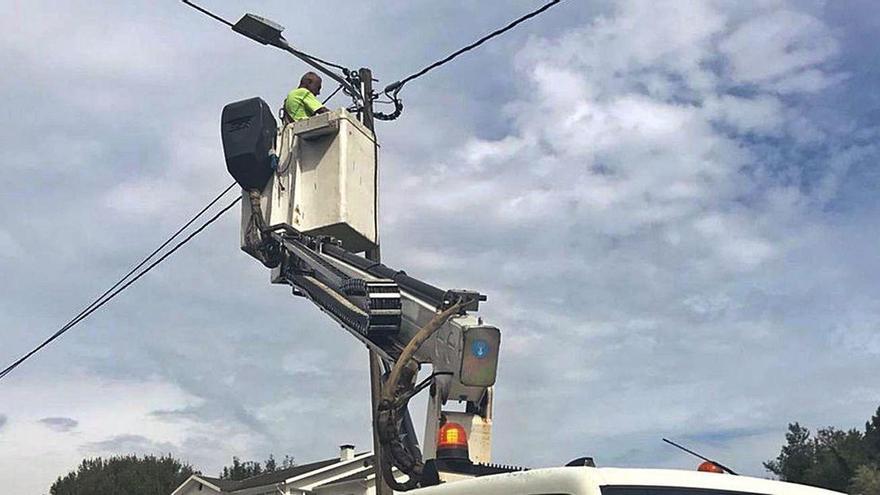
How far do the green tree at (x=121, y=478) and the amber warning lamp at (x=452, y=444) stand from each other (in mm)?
Result: 49569

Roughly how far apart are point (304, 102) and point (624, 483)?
6.47m

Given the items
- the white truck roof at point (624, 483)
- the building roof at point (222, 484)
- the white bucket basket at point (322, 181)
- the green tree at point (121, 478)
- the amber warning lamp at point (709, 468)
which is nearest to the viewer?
the white truck roof at point (624, 483)

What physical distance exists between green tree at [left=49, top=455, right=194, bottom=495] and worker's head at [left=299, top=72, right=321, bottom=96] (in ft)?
150

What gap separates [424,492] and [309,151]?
Answer: 5149 millimetres

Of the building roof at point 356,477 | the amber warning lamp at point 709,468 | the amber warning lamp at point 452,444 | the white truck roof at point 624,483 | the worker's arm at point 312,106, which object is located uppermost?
the building roof at point 356,477

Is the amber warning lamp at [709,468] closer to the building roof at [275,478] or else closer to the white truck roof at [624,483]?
the white truck roof at [624,483]

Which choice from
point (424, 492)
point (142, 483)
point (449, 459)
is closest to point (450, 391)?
point (449, 459)

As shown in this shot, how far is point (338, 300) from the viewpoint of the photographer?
8281 millimetres

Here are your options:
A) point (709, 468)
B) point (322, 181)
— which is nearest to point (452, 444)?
point (709, 468)

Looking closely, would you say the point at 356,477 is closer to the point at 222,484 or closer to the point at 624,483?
the point at 222,484

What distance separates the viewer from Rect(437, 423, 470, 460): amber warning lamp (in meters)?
5.56

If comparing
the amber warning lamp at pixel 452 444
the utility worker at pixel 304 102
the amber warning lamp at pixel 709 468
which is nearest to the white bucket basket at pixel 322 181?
the utility worker at pixel 304 102

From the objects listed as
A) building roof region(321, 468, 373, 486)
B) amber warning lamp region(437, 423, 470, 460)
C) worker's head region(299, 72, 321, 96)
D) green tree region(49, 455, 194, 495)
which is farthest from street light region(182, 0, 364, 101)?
green tree region(49, 455, 194, 495)

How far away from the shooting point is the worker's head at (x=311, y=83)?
998 centimetres
